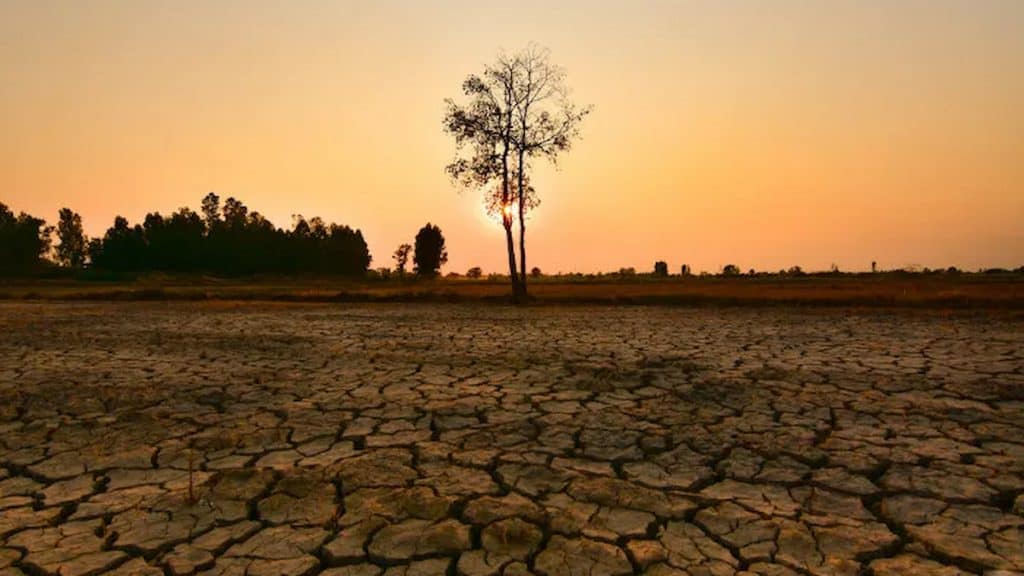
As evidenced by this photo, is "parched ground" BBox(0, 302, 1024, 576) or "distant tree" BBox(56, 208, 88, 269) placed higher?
"distant tree" BBox(56, 208, 88, 269)

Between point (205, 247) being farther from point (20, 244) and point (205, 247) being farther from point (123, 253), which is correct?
point (20, 244)

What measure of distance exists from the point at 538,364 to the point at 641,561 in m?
5.25

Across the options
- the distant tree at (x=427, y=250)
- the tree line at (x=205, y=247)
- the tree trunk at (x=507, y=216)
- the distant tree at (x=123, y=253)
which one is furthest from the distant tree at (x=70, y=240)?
the tree trunk at (x=507, y=216)

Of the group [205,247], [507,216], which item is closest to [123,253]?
[205,247]

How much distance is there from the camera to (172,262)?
6262 centimetres

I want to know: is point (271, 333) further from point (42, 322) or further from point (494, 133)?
point (494, 133)

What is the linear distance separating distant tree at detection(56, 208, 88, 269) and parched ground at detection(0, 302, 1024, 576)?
8951 centimetres

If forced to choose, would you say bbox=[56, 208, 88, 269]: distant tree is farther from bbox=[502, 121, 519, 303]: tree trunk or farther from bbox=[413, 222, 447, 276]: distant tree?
bbox=[502, 121, 519, 303]: tree trunk

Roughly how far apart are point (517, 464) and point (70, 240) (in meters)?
97.6

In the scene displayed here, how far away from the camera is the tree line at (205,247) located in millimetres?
62375

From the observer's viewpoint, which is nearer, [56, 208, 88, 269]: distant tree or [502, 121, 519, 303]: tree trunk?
[502, 121, 519, 303]: tree trunk

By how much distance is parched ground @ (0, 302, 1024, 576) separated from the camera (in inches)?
112

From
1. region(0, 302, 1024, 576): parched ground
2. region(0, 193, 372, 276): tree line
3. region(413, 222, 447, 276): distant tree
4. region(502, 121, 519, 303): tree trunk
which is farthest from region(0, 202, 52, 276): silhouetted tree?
region(0, 302, 1024, 576): parched ground

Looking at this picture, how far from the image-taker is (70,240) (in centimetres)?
8031
